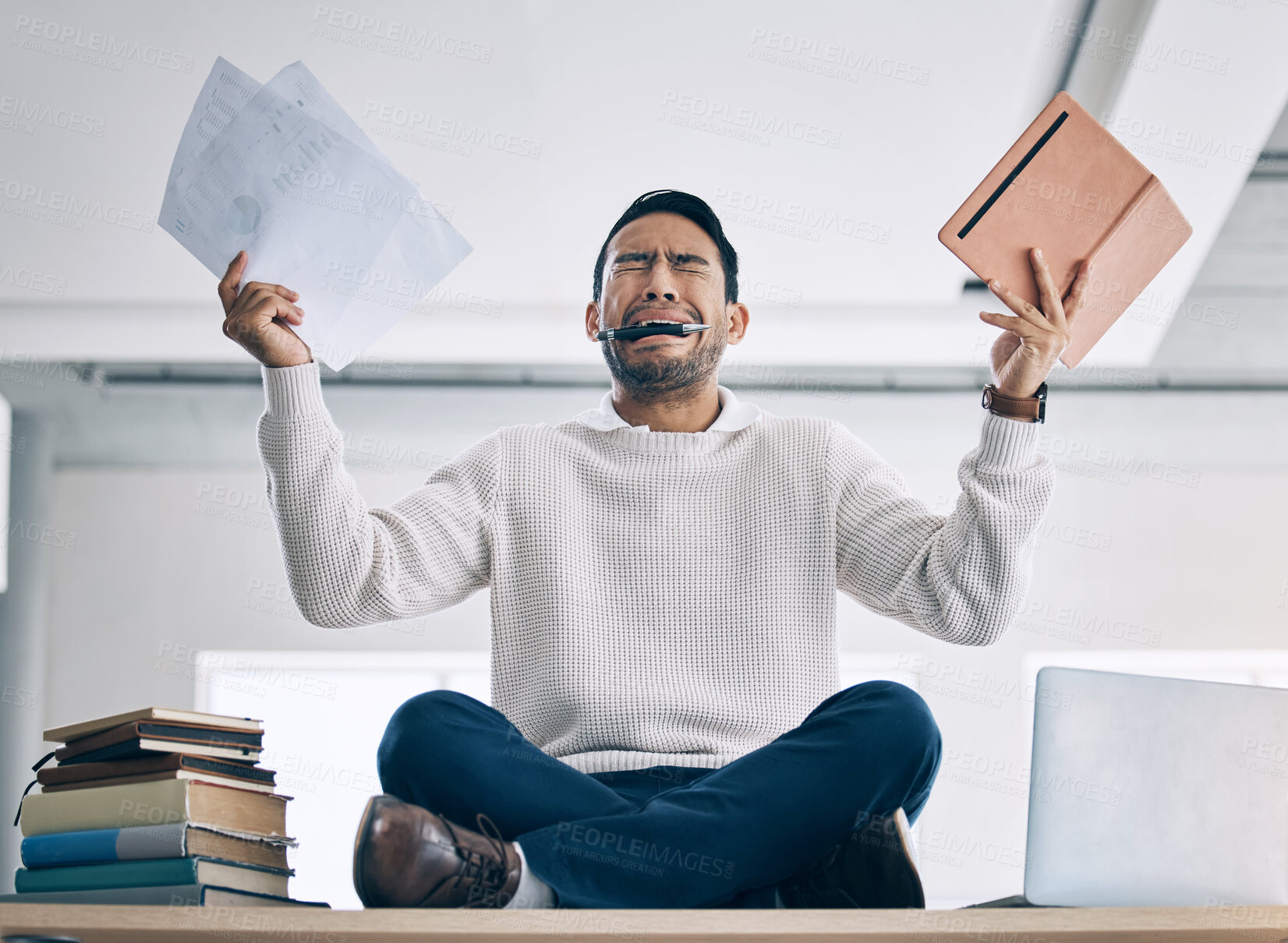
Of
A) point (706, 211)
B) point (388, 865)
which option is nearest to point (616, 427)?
point (706, 211)

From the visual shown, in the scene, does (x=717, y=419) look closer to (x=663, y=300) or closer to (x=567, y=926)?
(x=663, y=300)

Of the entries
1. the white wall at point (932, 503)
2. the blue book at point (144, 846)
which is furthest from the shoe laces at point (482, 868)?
the white wall at point (932, 503)

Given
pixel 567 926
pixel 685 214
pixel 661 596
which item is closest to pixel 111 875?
pixel 567 926

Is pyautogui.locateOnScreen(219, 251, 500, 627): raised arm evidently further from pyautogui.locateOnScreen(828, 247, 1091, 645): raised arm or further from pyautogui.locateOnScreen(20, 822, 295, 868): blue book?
pyautogui.locateOnScreen(828, 247, 1091, 645): raised arm

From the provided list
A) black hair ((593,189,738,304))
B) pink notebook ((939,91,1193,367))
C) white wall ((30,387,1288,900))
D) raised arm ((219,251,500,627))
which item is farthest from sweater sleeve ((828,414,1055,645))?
white wall ((30,387,1288,900))

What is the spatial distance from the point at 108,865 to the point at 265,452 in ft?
1.61

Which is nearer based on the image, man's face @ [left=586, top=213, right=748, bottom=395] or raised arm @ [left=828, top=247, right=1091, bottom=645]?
raised arm @ [left=828, top=247, right=1091, bottom=645]

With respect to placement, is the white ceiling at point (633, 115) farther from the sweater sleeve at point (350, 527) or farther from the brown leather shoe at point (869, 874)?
the brown leather shoe at point (869, 874)

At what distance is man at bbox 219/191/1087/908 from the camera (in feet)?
3.75

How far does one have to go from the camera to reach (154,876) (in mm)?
1150

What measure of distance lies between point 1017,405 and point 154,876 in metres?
1.08

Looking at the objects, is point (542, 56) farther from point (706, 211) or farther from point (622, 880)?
point (622, 880)

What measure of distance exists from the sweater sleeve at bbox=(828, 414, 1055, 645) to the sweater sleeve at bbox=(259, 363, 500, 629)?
518 mm

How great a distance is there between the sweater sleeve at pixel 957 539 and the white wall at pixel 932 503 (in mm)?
3059
